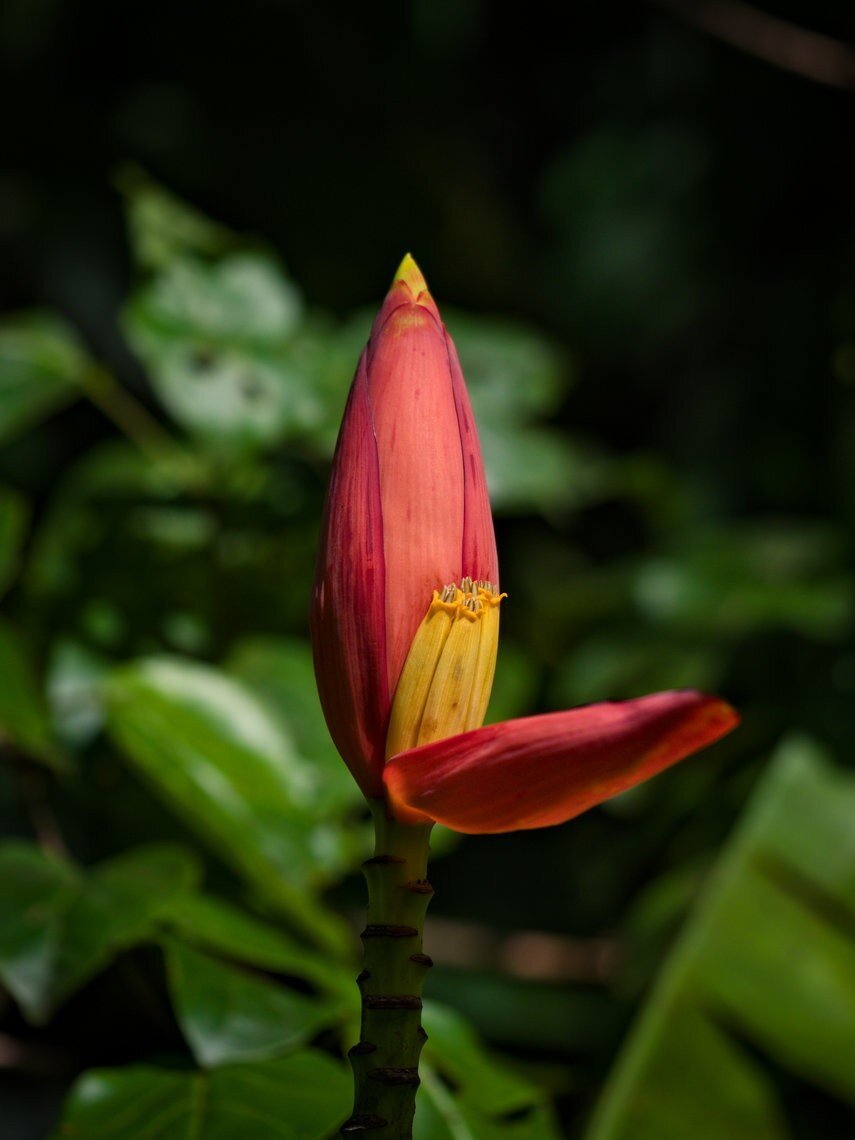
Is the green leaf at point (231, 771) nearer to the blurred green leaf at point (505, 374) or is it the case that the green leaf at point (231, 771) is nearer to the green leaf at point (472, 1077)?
the green leaf at point (472, 1077)

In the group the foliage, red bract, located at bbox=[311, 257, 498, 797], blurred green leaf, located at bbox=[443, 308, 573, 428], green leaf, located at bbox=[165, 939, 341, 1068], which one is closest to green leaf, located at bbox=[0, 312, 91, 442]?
the foliage

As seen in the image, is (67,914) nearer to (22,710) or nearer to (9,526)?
(22,710)

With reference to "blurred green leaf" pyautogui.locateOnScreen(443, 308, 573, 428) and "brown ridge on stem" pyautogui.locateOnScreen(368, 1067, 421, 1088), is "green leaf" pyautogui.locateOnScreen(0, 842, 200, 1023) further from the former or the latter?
"blurred green leaf" pyautogui.locateOnScreen(443, 308, 573, 428)

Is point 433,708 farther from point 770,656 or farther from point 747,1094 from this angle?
point 770,656

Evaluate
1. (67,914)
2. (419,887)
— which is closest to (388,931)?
(419,887)

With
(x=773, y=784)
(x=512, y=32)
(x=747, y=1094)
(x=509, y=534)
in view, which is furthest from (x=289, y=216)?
(x=747, y=1094)
